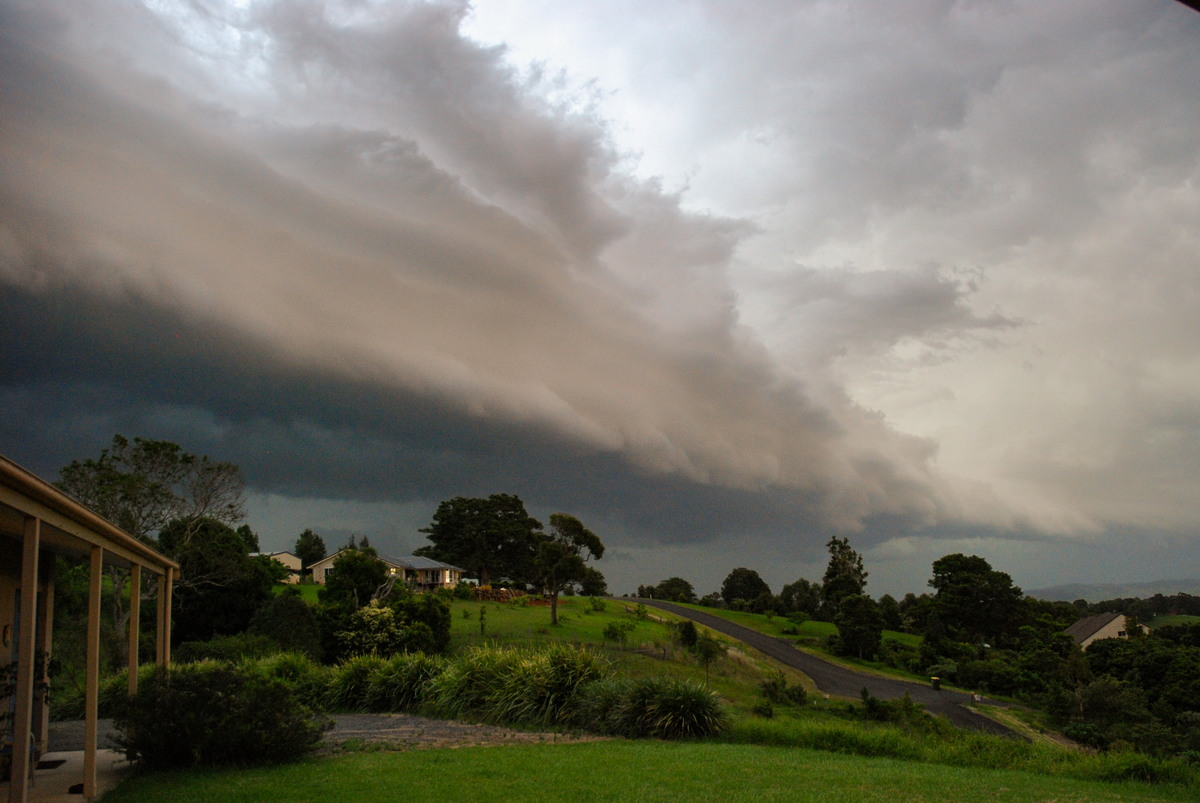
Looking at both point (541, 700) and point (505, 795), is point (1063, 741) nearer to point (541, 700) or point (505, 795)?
point (541, 700)

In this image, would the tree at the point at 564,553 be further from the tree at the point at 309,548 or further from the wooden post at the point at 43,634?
the tree at the point at 309,548

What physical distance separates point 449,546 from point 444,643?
4826 cm

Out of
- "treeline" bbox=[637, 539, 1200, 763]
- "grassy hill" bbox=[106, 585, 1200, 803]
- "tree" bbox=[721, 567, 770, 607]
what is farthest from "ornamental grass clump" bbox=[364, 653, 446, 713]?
"tree" bbox=[721, 567, 770, 607]

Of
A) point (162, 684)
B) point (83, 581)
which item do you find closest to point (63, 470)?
point (83, 581)

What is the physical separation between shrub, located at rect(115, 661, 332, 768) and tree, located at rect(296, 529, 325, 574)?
80.7 meters

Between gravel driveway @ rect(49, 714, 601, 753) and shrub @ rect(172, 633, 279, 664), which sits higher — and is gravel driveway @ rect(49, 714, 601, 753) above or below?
below

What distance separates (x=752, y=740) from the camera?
14.6m

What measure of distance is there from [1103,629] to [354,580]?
5281 cm

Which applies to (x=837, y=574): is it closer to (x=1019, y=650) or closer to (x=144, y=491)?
(x=1019, y=650)

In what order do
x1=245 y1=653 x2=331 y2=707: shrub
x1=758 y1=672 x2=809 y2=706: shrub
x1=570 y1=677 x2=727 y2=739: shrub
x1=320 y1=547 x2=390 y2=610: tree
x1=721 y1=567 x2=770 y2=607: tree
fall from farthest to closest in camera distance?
x1=721 y1=567 x2=770 y2=607: tree → x1=320 y1=547 x2=390 y2=610: tree → x1=758 y1=672 x2=809 y2=706: shrub → x1=245 y1=653 x2=331 y2=707: shrub → x1=570 y1=677 x2=727 y2=739: shrub

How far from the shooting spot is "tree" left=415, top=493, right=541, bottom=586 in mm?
75500

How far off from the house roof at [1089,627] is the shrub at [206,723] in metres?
59.0

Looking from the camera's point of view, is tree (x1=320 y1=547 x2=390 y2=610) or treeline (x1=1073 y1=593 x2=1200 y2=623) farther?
treeline (x1=1073 y1=593 x2=1200 y2=623)

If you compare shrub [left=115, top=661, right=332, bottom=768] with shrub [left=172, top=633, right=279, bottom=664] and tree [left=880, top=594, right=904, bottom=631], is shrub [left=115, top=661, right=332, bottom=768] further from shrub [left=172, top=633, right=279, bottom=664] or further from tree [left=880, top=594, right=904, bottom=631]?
tree [left=880, top=594, right=904, bottom=631]
